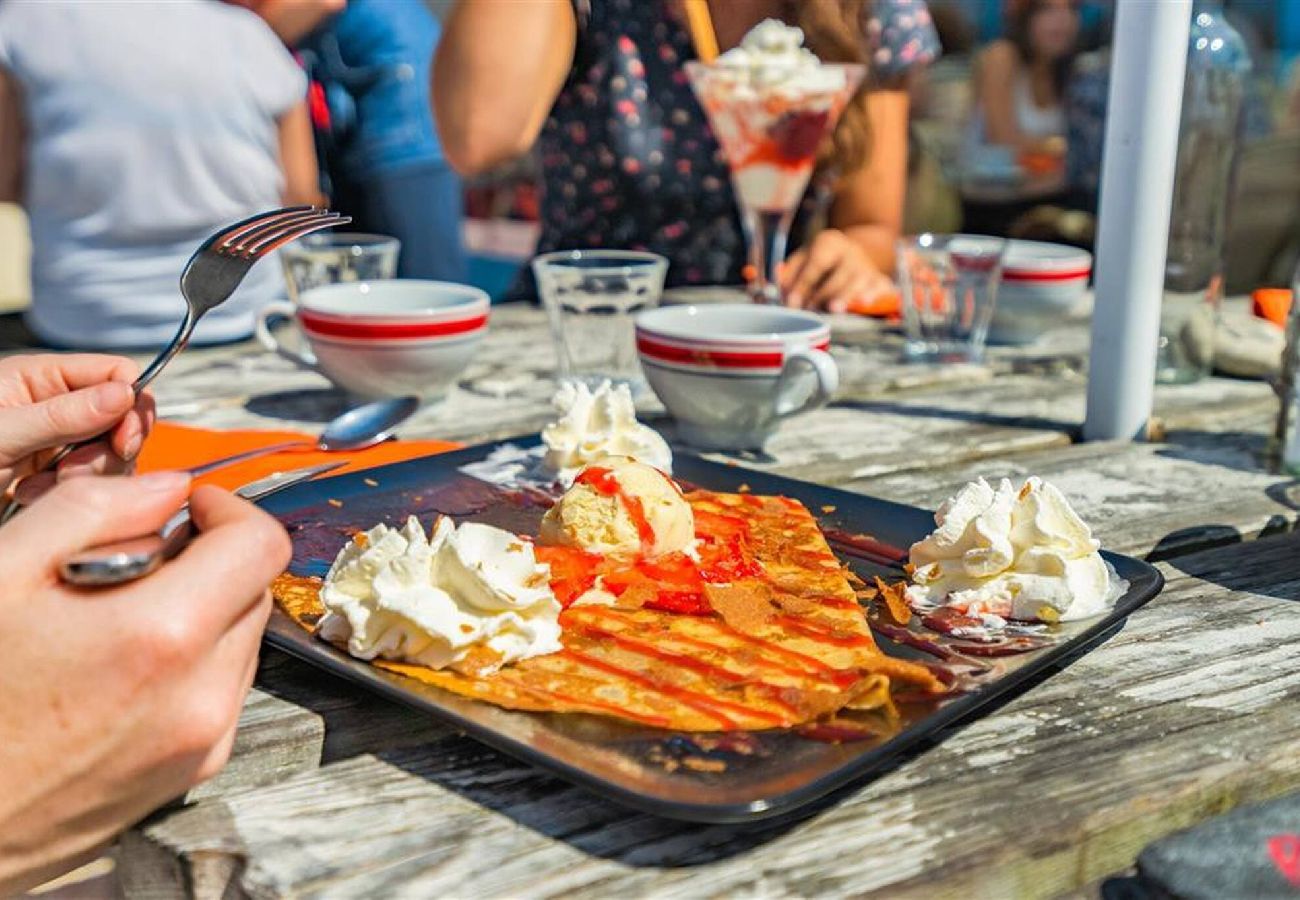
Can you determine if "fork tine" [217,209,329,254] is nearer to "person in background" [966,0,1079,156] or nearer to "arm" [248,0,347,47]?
"arm" [248,0,347,47]

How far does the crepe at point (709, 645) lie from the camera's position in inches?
29.7

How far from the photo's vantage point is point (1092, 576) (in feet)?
3.01

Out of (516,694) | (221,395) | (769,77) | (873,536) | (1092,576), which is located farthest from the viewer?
(769,77)

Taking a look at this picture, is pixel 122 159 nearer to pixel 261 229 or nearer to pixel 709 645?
pixel 261 229

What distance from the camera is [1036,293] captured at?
6.63ft

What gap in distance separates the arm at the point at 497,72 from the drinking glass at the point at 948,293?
Result: 1.10 metres

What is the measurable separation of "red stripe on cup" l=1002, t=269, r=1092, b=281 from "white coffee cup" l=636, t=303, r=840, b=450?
0.65 m

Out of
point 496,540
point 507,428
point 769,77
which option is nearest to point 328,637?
point 496,540

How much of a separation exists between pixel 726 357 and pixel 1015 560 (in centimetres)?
54

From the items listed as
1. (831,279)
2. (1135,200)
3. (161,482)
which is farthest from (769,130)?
(161,482)

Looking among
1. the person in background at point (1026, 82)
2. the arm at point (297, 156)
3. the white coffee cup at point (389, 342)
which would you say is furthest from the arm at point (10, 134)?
the person in background at point (1026, 82)

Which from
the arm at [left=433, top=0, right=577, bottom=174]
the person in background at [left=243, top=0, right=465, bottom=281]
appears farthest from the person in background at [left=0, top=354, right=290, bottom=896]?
the person in background at [left=243, top=0, right=465, bottom=281]

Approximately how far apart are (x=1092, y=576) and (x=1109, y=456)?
A: 571 millimetres

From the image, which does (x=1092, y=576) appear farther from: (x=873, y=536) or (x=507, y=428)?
(x=507, y=428)
